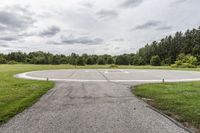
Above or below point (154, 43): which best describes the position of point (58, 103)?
below

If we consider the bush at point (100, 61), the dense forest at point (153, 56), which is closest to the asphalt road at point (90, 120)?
the dense forest at point (153, 56)

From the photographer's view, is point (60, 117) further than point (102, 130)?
Yes

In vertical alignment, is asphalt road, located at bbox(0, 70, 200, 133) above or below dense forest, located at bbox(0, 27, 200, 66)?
below

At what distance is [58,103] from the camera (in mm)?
7148

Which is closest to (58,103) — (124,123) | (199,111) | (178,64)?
(124,123)

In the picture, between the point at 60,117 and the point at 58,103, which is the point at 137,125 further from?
the point at 58,103

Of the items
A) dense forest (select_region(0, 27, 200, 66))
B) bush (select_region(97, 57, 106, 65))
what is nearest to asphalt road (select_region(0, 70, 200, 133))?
dense forest (select_region(0, 27, 200, 66))

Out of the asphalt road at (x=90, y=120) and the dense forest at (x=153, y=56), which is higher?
the dense forest at (x=153, y=56)

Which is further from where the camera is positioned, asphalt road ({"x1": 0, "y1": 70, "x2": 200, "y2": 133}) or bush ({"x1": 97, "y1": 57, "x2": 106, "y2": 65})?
bush ({"x1": 97, "y1": 57, "x2": 106, "y2": 65})

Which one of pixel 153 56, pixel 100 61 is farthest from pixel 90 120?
pixel 153 56

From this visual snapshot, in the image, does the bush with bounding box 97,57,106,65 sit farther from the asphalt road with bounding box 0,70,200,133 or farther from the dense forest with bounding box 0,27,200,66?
the asphalt road with bounding box 0,70,200,133

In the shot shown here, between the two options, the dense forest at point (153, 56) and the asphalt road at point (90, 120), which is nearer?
the asphalt road at point (90, 120)

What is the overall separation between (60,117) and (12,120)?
3.77ft

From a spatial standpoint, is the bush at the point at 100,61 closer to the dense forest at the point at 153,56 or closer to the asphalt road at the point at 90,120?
the dense forest at the point at 153,56
